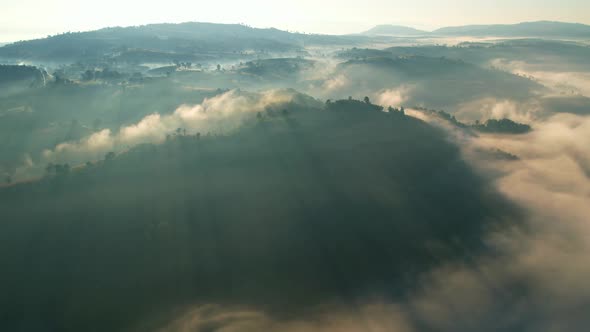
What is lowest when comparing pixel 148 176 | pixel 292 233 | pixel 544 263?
pixel 544 263

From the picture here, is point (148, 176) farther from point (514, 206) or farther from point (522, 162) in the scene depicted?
point (522, 162)

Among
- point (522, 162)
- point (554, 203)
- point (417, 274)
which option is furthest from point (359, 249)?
point (522, 162)

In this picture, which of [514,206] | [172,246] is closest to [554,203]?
[514,206]

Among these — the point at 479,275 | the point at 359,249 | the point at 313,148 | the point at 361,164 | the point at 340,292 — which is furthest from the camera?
the point at 313,148

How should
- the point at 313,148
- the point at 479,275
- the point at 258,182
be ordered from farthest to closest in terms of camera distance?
the point at 313,148
the point at 258,182
the point at 479,275

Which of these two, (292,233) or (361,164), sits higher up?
(361,164)

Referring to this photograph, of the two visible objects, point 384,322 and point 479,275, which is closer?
point 384,322

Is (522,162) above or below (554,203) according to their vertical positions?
above
